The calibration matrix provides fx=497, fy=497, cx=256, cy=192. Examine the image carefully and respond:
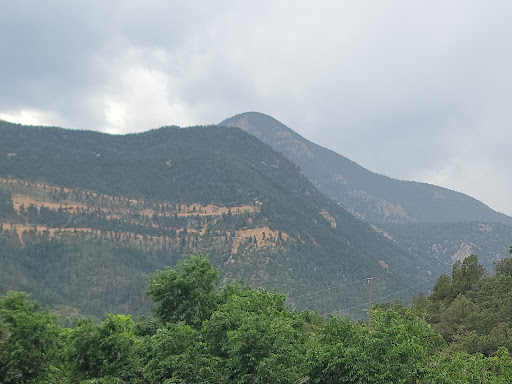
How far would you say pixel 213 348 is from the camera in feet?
82.5

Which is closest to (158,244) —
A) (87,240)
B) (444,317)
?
(87,240)

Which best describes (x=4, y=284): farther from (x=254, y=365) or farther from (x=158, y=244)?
(x=254, y=365)

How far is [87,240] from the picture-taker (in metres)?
166

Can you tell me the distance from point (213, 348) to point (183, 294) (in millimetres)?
4968

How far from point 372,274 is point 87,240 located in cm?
10470

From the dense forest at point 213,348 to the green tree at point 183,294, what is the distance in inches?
2.3

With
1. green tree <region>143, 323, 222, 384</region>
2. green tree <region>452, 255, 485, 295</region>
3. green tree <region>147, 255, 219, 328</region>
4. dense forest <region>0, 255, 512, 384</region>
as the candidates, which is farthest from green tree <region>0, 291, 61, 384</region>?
green tree <region>452, 255, 485, 295</region>

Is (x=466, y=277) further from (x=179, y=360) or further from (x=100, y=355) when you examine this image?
(x=100, y=355)

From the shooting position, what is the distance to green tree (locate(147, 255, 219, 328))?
28.7 metres

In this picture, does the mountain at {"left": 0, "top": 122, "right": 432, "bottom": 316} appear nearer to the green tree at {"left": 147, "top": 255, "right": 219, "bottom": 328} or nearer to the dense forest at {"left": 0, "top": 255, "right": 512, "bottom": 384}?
the green tree at {"left": 147, "top": 255, "right": 219, "bottom": 328}

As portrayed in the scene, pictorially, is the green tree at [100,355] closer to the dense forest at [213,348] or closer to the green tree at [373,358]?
the dense forest at [213,348]

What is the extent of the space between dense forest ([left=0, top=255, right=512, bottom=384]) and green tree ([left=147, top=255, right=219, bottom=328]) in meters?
0.06

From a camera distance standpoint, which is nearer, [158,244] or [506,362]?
[506,362]

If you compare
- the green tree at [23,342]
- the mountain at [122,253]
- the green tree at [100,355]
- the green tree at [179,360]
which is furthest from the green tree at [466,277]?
the mountain at [122,253]
